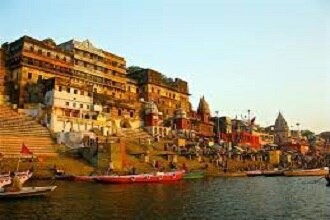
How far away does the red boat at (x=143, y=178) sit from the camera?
5406 cm

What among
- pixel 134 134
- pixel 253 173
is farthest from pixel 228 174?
pixel 134 134

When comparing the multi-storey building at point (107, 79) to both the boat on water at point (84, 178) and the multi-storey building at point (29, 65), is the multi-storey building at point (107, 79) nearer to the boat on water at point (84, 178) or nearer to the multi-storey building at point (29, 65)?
the multi-storey building at point (29, 65)

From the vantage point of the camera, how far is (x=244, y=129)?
420 feet

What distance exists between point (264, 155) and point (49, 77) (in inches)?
2050

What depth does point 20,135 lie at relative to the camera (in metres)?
60.7

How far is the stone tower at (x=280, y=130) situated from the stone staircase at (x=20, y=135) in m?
107

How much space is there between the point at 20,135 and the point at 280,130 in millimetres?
120370

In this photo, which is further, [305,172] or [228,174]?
[305,172]

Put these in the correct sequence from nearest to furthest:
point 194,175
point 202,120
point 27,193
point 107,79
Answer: point 27,193 < point 194,175 < point 107,79 < point 202,120

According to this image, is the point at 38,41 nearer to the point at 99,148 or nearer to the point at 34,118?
the point at 34,118

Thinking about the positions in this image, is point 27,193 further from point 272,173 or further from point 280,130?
point 280,130

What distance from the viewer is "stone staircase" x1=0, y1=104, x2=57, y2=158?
5825 cm

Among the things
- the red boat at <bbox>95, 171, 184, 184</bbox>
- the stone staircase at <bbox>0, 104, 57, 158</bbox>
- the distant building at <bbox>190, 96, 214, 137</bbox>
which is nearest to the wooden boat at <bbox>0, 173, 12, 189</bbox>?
the red boat at <bbox>95, 171, 184, 184</bbox>

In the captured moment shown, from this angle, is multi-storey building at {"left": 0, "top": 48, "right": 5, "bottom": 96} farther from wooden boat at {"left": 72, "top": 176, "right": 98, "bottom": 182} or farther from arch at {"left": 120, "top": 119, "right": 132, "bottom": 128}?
wooden boat at {"left": 72, "top": 176, "right": 98, "bottom": 182}
